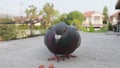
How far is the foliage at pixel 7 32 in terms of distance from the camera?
15.3 meters

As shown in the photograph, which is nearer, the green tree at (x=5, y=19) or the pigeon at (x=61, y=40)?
the pigeon at (x=61, y=40)

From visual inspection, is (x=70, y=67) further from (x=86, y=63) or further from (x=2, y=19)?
(x=2, y=19)

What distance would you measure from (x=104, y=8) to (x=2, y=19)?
48.1 meters

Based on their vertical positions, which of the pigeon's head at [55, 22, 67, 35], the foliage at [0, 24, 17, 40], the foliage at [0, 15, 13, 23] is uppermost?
the foliage at [0, 15, 13, 23]

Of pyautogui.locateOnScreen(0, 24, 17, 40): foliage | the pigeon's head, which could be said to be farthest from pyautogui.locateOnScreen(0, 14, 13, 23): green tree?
the pigeon's head

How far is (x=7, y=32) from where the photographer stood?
1559 cm

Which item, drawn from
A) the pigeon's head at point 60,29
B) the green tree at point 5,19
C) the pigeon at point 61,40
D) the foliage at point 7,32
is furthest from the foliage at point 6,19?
the pigeon's head at point 60,29

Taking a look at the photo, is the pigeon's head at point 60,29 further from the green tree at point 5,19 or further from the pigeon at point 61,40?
the green tree at point 5,19

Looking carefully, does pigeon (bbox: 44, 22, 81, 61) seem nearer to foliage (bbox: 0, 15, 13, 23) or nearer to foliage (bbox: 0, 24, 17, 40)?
foliage (bbox: 0, 24, 17, 40)

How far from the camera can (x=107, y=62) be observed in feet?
22.7

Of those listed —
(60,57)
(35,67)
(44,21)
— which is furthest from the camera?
(44,21)

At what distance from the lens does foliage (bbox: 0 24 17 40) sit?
15.3 m

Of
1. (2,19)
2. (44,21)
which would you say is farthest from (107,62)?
(44,21)

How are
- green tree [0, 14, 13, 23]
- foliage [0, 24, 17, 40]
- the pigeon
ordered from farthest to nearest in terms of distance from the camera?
1. green tree [0, 14, 13, 23]
2. foliage [0, 24, 17, 40]
3. the pigeon
